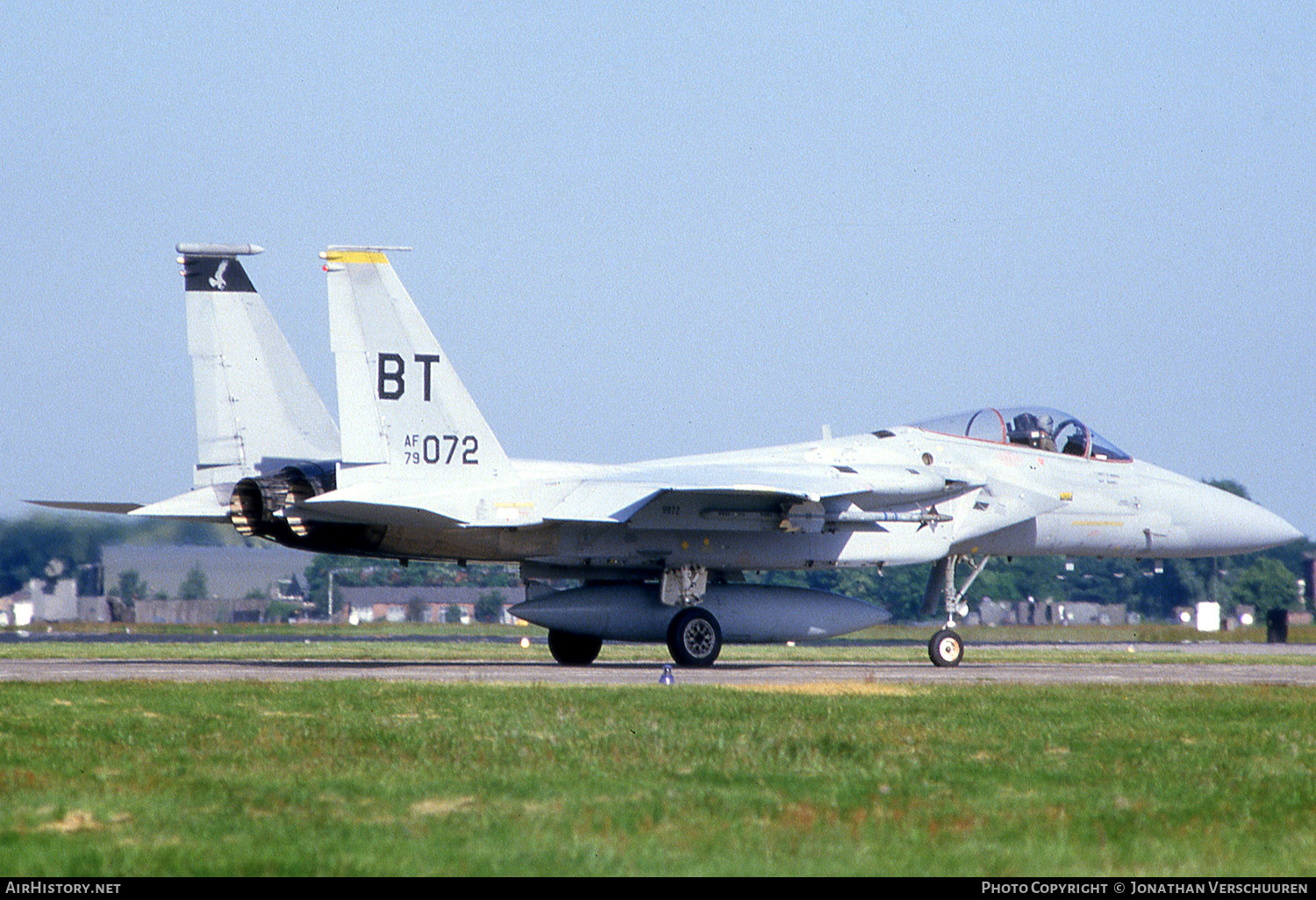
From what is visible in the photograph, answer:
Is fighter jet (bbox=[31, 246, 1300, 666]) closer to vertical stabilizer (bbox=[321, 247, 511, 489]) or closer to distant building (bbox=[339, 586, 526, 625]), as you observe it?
vertical stabilizer (bbox=[321, 247, 511, 489])

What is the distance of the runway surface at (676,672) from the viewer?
17344mm

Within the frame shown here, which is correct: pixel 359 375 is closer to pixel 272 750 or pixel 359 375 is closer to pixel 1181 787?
pixel 272 750

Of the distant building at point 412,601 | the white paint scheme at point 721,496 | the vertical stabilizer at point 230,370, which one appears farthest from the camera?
the distant building at point 412,601

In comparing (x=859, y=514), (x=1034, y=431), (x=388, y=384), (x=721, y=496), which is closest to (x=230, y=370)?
(x=388, y=384)

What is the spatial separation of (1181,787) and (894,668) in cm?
1296

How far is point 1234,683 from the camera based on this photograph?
1755 centimetres

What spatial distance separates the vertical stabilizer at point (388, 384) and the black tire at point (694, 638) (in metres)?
3.55

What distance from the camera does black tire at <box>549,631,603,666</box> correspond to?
22.4 m

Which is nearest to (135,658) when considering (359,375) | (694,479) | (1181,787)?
(359,375)

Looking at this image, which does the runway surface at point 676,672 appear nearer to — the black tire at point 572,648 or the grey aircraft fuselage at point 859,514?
the black tire at point 572,648

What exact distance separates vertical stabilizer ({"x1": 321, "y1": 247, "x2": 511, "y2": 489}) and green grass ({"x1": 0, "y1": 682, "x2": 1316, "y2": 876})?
234 inches

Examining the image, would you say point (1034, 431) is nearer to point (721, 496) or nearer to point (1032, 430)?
point (1032, 430)

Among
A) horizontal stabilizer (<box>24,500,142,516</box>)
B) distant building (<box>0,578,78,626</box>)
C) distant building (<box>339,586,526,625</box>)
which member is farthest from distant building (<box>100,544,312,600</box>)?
horizontal stabilizer (<box>24,500,142,516</box>)

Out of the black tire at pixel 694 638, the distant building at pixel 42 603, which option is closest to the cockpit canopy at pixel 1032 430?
the black tire at pixel 694 638
